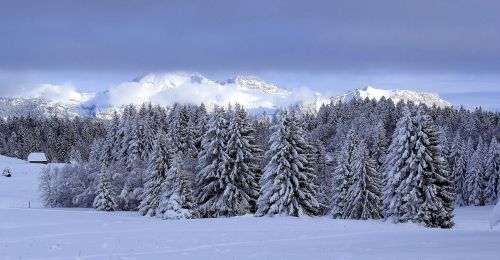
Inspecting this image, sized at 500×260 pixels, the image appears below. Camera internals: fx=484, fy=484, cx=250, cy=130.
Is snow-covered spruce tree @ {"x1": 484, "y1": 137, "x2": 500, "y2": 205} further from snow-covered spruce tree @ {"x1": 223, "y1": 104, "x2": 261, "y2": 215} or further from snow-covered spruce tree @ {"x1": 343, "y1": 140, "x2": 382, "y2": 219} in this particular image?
snow-covered spruce tree @ {"x1": 223, "y1": 104, "x2": 261, "y2": 215}

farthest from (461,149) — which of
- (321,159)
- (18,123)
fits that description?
(18,123)

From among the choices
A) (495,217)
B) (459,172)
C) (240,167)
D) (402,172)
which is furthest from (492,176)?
(495,217)

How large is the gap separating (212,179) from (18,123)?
166789 millimetres

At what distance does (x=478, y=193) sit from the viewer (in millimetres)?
82375

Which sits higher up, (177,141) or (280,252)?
(177,141)

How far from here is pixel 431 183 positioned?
3716 centimetres

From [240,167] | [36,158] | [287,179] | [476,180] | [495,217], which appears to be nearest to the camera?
[495,217]

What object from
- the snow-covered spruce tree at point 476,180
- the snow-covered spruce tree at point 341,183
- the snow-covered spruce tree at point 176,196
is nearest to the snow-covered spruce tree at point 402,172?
the snow-covered spruce tree at point 341,183

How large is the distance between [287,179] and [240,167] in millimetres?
6679

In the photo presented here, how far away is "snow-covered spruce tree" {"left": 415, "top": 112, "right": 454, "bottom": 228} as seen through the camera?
1439 inches

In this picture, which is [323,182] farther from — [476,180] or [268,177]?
[476,180]

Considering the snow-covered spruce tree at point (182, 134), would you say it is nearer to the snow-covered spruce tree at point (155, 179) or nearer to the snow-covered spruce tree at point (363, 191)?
the snow-covered spruce tree at point (155, 179)

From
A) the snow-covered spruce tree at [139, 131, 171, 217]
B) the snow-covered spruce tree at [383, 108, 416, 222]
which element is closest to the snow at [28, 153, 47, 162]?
the snow-covered spruce tree at [139, 131, 171, 217]

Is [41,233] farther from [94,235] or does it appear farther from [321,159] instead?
[321,159]
